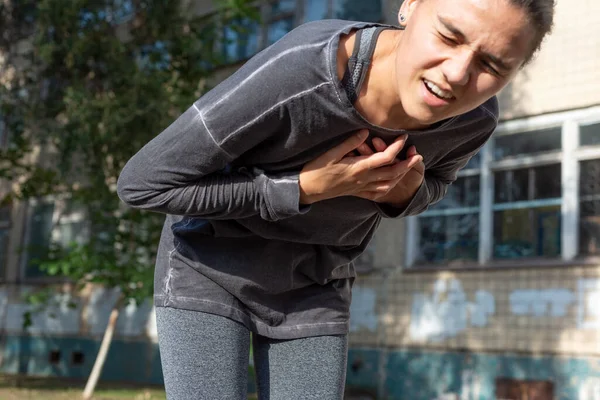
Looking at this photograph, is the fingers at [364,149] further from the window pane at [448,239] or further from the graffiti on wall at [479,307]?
the window pane at [448,239]

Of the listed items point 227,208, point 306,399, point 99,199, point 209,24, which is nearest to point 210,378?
point 306,399

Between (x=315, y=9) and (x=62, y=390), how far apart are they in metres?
6.27

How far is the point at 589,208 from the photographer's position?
884 cm

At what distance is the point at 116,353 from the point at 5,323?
374 centimetres

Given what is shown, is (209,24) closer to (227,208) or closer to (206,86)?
(206,86)

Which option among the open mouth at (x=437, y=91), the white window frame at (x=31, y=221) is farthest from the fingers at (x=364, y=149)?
the white window frame at (x=31, y=221)

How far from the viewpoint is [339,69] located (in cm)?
190

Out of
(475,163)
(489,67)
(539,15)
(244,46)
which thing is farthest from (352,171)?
(244,46)

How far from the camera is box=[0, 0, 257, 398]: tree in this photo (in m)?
8.76

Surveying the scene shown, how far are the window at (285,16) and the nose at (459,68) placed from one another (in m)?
9.42

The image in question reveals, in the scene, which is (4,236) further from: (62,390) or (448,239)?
(448,239)

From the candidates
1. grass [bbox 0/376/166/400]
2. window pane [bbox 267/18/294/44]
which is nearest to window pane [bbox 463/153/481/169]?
window pane [bbox 267/18/294/44]

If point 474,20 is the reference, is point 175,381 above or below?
below

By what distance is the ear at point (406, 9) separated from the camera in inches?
78.5
